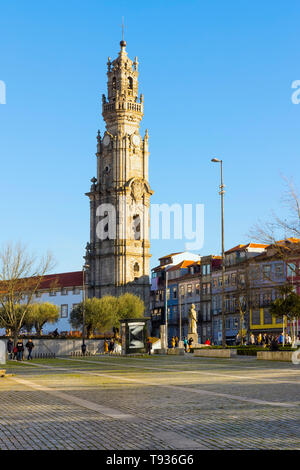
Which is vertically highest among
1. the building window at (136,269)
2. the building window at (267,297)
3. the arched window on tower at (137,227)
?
the arched window on tower at (137,227)

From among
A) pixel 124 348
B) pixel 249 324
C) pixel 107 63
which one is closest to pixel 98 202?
pixel 107 63

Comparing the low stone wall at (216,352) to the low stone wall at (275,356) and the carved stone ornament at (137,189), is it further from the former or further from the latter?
the carved stone ornament at (137,189)

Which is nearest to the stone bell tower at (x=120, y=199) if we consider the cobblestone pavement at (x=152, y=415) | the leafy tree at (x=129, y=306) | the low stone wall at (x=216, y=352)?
the leafy tree at (x=129, y=306)

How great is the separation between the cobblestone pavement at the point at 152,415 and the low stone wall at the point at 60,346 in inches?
1645

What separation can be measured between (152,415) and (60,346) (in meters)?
53.6

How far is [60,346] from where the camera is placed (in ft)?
213

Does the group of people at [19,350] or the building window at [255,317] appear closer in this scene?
the group of people at [19,350]

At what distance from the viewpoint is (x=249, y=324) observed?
299 feet

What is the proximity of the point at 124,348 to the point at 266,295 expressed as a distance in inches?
1715

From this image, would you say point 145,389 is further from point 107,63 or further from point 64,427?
point 107,63

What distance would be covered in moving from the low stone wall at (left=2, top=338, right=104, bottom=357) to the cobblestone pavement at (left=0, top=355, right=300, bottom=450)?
137 ft

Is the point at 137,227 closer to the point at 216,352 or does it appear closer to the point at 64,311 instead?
the point at 64,311

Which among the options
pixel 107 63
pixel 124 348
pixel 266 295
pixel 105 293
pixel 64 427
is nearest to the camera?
pixel 64 427

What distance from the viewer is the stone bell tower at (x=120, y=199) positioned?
109 metres
